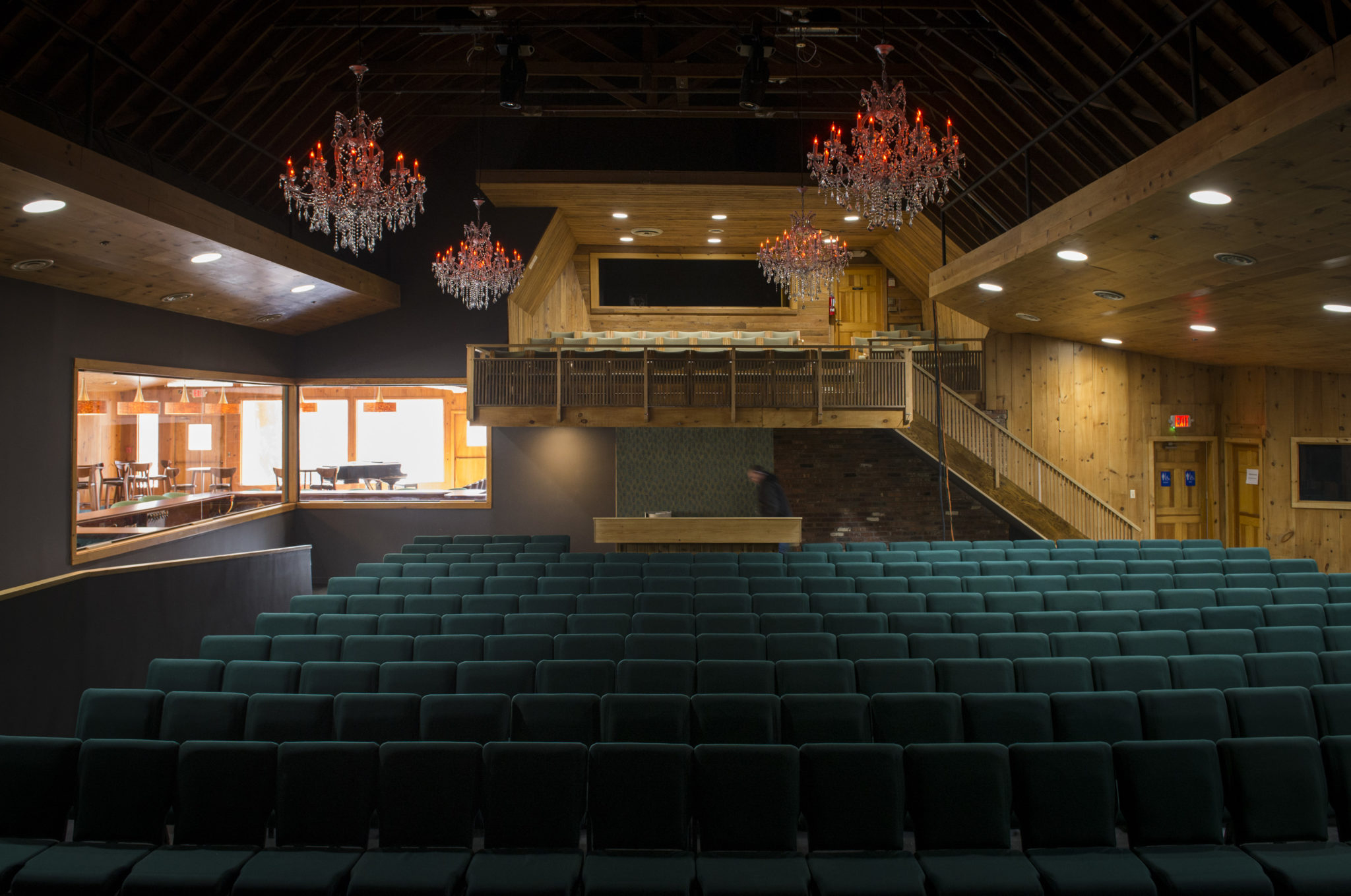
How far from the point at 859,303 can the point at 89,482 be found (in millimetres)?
13509

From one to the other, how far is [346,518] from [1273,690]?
12.2m

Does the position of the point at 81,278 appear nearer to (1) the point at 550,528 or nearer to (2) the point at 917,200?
(1) the point at 550,528

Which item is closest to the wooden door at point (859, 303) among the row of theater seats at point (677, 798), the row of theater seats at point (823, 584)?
the row of theater seats at point (823, 584)

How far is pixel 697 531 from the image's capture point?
37.0 feet

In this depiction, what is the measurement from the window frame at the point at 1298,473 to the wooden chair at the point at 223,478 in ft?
51.9

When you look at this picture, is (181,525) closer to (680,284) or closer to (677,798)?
(677,798)

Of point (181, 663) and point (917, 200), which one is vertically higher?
point (917, 200)

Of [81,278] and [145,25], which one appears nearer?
[145,25]

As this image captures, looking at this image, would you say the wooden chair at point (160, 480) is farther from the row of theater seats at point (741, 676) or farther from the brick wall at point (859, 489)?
the brick wall at point (859, 489)

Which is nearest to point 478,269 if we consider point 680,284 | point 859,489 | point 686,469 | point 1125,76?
point 686,469

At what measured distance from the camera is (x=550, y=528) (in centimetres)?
1287

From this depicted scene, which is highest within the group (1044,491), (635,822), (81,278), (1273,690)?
(81,278)

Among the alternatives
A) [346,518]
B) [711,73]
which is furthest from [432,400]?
[711,73]

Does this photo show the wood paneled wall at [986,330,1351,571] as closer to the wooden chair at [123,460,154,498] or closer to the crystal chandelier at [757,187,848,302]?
the crystal chandelier at [757,187,848,302]
